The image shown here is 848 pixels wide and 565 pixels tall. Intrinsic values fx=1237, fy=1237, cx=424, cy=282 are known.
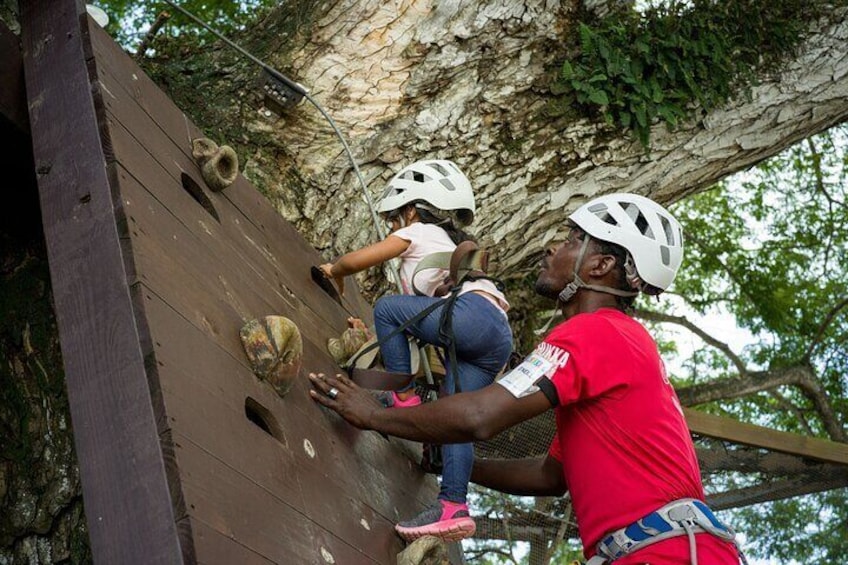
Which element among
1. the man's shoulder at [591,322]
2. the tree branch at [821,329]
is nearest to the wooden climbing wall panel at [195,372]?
the man's shoulder at [591,322]

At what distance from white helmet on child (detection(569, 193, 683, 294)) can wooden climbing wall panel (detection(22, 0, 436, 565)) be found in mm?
1062

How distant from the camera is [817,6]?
688 centimetres

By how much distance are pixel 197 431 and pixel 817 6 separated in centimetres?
513

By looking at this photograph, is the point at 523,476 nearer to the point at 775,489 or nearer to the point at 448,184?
the point at 448,184

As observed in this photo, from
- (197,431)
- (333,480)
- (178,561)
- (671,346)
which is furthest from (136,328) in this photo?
(671,346)

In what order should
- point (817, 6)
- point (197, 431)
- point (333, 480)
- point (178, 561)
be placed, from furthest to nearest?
point (817, 6), point (333, 480), point (197, 431), point (178, 561)

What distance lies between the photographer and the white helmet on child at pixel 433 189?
511 cm

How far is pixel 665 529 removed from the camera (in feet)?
12.1

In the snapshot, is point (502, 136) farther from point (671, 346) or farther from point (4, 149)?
point (671, 346)

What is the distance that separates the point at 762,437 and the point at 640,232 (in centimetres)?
310

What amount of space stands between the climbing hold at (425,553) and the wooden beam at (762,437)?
121 inches

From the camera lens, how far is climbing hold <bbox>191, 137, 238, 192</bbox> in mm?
4195

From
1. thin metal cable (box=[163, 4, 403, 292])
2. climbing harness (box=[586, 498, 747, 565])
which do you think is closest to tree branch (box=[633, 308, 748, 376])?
thin metal cable (box=[163, 4, 403, 292])

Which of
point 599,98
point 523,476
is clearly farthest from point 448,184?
point 599,98
